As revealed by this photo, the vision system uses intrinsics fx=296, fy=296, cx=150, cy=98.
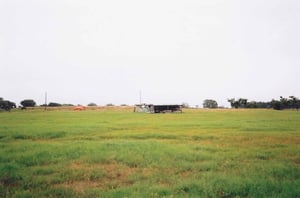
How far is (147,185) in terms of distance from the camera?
333 inches

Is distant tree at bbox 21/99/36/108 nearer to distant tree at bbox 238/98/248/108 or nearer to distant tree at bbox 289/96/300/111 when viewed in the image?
distant tree at bbox 238/98/248/108

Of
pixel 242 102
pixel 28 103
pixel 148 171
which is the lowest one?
pixel 148 171

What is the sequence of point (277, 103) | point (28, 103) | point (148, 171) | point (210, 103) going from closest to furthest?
point (148, 171) < point (277, 103) < point (28, 103) < point (210, 103)

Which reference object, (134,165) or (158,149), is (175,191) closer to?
(134,165)

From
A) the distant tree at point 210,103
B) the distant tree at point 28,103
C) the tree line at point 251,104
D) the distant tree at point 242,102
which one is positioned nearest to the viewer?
the tree line at point 251,104

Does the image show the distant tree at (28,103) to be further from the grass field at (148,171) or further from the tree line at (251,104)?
the grass field at (148,171)

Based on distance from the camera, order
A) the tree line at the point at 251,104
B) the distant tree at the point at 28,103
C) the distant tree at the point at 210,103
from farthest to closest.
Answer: the distant tree at the point at 210,103 → the distant tree at the point at 28,103 → the tree line at the point at 251,104

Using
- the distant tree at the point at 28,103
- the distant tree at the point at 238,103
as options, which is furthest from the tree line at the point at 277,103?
the distant tree at the point at 28,103

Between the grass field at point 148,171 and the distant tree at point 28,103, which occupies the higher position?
the distant tree at point 28,103

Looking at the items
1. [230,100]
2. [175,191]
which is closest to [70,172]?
[175,191]

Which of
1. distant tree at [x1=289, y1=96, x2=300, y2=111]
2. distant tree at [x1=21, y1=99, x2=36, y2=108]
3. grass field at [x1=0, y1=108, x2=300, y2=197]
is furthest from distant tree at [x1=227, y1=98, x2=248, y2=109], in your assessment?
grass field at [x1=0, y1=108, x2=300, y2=197]

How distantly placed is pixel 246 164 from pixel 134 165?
430 centimetres

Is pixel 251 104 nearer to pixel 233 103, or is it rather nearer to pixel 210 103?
pixel 233 103

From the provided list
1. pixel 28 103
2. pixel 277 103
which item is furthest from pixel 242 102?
pixel 28 103
